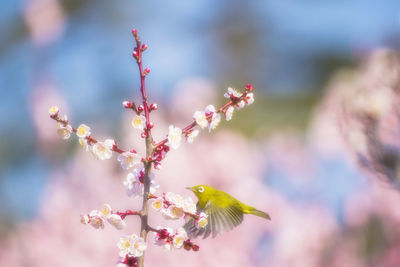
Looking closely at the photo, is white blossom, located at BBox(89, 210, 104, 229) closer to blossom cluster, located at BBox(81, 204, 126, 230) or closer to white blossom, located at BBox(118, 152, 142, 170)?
blossom cluster, located at BBox(81, 204, 126, 230)

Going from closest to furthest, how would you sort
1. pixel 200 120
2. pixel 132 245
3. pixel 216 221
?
pixel 132 245
pixel 200 120
pixel 216 221

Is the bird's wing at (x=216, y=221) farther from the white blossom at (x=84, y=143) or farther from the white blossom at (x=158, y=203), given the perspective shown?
the white blossom at (x=84, y=143)

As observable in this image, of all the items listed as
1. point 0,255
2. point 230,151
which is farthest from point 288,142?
point 0,255

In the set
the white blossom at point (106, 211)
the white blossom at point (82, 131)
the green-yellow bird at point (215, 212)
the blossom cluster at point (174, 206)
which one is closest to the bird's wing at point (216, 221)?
the green-yellow bird at point (215, 212)

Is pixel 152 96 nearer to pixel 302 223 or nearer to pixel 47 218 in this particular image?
pixel 47 218

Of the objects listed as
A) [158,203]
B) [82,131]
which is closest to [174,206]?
[158,203]

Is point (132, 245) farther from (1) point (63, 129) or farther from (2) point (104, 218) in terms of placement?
(1) point (63, 129)
